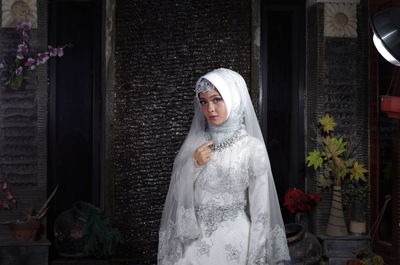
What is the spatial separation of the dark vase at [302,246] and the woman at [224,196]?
202cm

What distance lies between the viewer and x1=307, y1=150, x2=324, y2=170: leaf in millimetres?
6094

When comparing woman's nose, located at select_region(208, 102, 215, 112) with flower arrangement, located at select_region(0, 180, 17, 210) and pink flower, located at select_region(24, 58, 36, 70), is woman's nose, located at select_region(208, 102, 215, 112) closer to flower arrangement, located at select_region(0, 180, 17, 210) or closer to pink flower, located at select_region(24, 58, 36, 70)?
pink flower, located at select_region(24, 58, 36, 70)

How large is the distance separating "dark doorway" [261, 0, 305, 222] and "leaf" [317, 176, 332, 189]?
0.41 metres

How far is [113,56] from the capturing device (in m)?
6.32

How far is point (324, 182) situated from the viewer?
6.13 metres

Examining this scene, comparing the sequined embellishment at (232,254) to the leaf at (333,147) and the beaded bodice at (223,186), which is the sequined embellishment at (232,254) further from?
the leaf at (333,147)

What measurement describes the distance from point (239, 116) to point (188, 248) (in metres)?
0.77

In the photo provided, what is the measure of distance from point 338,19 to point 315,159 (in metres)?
1.31

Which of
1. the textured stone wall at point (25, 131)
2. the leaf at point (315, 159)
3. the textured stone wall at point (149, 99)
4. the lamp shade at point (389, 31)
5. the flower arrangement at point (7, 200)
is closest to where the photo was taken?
the lamp shade at point (389, 31)

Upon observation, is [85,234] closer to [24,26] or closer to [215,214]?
[24,26]

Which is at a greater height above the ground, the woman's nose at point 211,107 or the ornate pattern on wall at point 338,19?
the ornate pattern on wall at point 338,19

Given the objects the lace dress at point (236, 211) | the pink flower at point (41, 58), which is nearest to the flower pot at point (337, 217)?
the lace dress at point (236, 211)

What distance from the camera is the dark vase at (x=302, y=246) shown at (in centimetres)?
560

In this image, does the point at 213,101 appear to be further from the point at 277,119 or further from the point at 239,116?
the point at 277,119
